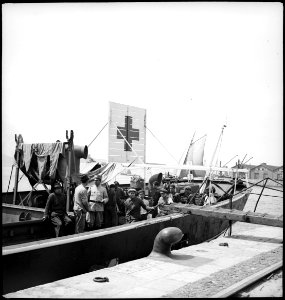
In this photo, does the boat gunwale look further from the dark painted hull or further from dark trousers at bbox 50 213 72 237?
dark trousers at bbox 50 213 72 237

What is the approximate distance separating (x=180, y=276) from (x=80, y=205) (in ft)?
9.70

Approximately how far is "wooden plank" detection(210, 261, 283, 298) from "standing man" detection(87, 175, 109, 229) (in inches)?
150

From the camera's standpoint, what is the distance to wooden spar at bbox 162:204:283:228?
856cm

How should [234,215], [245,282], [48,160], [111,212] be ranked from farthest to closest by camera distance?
[48,160] < [111,212] < [234,215] < [245,282]

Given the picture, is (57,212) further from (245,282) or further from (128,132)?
(128,132)

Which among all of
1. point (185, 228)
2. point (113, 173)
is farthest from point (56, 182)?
point (185, 228)

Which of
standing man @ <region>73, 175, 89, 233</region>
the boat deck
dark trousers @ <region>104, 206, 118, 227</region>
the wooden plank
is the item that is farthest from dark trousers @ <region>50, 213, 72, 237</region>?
the wooden plank

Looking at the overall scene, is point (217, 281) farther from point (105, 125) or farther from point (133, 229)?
point (105, 125)

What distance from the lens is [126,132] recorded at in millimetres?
17047

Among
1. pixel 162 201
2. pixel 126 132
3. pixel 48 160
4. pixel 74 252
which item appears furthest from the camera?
pixel 126 132

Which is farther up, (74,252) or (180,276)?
(74,252)

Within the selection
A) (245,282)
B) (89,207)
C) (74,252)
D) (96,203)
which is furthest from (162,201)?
(245,282)

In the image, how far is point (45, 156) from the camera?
10.4 metres

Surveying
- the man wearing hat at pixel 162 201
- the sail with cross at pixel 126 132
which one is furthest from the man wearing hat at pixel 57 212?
the sail with cross at pixel 126 132
